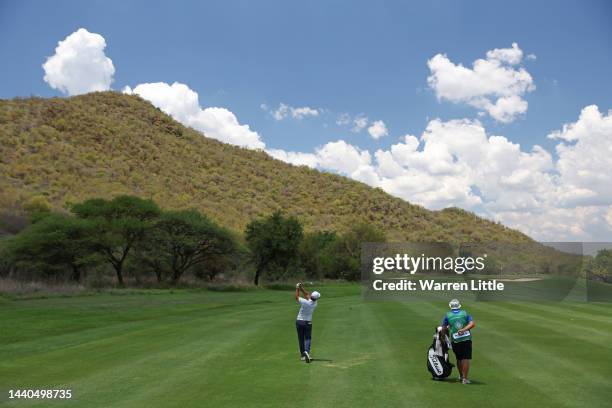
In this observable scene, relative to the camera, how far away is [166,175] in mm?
100312

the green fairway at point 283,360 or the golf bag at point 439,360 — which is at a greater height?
the golf bag at point 439,360

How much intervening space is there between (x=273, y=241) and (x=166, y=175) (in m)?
40.2

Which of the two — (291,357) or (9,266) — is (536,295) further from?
(9,266)

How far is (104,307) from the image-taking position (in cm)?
3494

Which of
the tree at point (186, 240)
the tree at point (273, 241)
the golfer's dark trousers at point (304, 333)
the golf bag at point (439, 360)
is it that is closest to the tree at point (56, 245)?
the tree at point (186, 240)

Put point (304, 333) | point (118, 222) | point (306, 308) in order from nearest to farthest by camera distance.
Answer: point (306, 308)
point (304, 333)
point (118, 222)

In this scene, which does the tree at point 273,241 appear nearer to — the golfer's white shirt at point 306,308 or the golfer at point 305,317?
the golfer at point 305,317

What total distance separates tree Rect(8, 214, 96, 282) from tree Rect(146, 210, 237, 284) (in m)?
7.59

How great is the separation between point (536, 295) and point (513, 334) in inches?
1192

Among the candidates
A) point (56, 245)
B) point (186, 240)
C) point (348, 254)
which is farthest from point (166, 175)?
point (56, 245)

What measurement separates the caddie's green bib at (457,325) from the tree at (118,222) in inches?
1764

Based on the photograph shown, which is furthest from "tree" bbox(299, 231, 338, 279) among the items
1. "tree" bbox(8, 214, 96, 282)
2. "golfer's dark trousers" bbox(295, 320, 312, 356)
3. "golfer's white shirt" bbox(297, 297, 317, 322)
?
"golfer's white shirt" bbox(297, 297, 317, 322)

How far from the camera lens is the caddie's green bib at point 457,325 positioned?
45.4 ft

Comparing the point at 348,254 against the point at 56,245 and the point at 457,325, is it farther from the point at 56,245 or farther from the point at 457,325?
the point at 457,325
